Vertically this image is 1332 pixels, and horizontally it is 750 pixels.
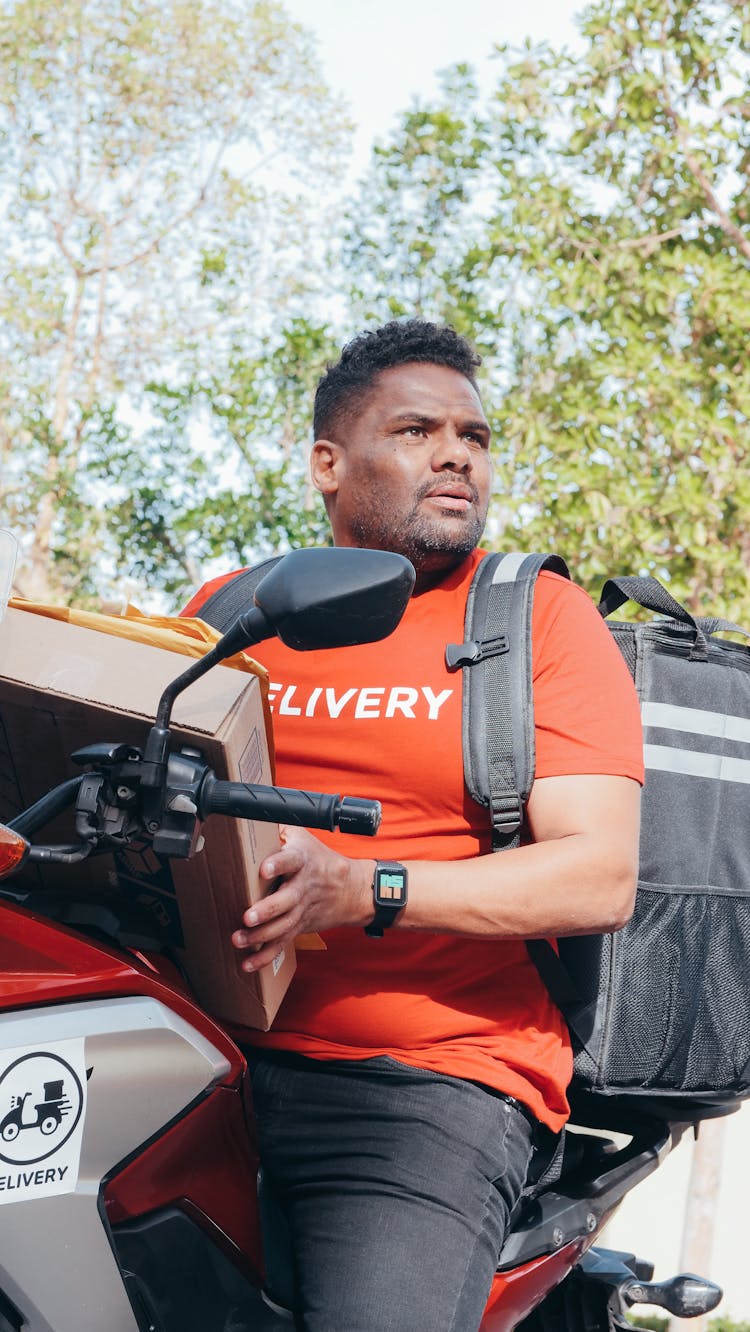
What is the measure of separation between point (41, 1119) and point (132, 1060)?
4.7 inches

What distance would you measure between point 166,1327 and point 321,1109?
44 centimetres

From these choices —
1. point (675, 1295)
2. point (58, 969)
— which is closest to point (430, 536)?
point (58, 969)

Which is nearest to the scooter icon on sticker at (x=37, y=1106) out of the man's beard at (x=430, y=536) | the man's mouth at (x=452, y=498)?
the man's beard at (x=430, y=536)

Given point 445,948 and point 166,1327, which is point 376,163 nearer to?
point 445,948

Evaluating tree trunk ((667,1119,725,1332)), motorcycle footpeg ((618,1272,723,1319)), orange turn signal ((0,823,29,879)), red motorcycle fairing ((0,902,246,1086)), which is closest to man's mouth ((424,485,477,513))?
red motorcycle fairing ((0,902,246,1086))

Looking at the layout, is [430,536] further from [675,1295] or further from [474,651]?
[675,1295]

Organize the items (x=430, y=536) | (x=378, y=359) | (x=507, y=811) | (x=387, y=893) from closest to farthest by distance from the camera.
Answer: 1. (x=387, y=893)
2. (x=507, y=811)
3. (x=430, y=536)
4. (x=378, y=359)

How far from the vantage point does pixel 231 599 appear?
99.6 inches

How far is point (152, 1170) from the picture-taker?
5.21 feet

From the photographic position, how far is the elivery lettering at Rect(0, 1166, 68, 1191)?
1.42 m

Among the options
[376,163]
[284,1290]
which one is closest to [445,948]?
[284,1290]

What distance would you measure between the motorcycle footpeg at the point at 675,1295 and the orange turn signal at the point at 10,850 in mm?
1675

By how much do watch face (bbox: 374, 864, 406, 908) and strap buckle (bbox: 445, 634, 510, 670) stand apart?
455 mm

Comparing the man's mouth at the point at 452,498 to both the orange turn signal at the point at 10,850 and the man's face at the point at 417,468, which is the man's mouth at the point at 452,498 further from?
the orange turn signal at the point at 10,850
